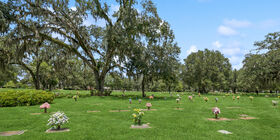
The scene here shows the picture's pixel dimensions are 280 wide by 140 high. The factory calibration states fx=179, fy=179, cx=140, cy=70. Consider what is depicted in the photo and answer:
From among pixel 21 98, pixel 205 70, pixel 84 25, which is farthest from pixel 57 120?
pixel 205 70

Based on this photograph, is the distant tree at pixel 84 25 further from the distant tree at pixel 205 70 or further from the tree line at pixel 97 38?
the distant tree at pixel 205 70

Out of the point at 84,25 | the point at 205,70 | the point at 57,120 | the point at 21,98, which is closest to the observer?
the point at 57,120

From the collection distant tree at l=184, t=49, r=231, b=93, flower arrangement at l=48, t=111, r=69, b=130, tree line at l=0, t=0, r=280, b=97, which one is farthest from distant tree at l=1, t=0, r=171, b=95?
distant tree at l=184, t=49, r=231, b=93

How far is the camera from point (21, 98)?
15172mm

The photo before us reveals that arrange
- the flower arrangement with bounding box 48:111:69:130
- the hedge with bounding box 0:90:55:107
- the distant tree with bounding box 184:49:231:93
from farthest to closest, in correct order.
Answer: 1. the distant tree with bounding box 184:49:231:93
2. the hedge with bounding box 0:90:55:107
3. the flower arrangement with bounding box 48:111:69:130

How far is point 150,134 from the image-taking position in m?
7.00

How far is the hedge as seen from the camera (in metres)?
14.5

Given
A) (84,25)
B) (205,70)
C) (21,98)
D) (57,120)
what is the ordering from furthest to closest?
(205,70) → (84,25) → (21,98) → (57,120)

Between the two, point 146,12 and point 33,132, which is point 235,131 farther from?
point 146,12

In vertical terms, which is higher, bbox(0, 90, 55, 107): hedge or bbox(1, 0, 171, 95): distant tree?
bbox(1, 0, 171, 95): distant tree

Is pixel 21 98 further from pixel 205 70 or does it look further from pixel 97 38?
pixel 205 70

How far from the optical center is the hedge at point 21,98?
47.5 feet

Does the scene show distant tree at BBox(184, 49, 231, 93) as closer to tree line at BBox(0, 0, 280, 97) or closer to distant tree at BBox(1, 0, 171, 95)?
tree line at BBox(0, 0, 280, 97)

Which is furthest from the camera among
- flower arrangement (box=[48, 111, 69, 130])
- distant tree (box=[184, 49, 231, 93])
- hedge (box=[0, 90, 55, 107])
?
distant tree (box=[184, 49, 231, 93])
